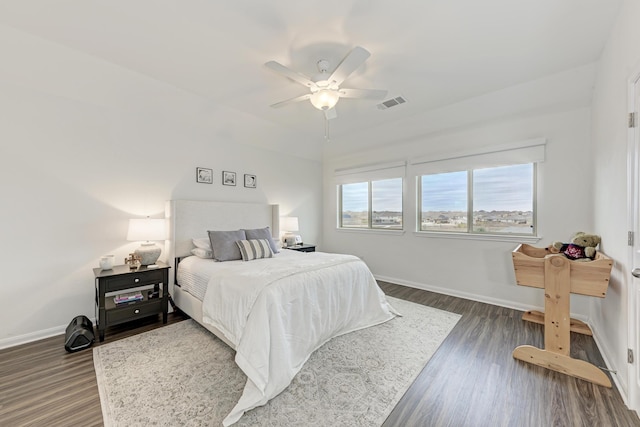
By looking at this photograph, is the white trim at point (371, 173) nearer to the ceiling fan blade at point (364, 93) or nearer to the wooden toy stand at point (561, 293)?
the ceiling fan blade at point (364, 93)

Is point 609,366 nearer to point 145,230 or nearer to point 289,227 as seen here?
point 289,227

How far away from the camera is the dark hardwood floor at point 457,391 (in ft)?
5.25

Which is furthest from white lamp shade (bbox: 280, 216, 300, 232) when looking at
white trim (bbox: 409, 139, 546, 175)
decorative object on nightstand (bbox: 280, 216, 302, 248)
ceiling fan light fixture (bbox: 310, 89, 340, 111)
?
ceiling fan light fixture (bbox: 310, 89, 340, 111)

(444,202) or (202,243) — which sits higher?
(444,202)

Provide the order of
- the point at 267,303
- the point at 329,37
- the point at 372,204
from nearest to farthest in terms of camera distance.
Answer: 1. the point at 267,303
2. the point at 329,37
3. the point at 372,204

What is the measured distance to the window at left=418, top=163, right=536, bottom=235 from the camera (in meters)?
3.45

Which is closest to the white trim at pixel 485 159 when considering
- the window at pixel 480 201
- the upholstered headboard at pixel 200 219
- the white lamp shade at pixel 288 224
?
the window at pixel 480 201

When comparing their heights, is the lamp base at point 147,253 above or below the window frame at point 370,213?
below

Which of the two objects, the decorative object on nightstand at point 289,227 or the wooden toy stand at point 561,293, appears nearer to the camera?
the wooden toy stand at point 561,293

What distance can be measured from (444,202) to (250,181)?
3266mm

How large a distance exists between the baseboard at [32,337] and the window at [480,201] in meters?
4.91

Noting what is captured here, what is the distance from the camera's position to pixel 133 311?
2773mm

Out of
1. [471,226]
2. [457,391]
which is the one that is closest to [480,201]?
[471,226]

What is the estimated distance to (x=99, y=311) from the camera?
2541 millimetres
